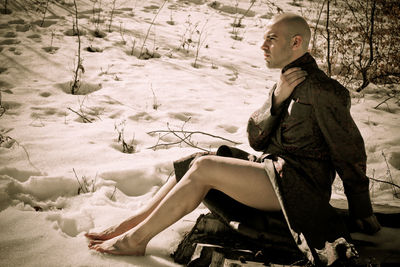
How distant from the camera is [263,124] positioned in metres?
1.97

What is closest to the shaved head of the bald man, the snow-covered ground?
the bald man

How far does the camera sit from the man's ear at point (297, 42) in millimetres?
1874

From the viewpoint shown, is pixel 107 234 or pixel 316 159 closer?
pixel 316 159

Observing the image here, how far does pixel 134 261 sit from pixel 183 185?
54cm

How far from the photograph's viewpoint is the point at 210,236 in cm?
199

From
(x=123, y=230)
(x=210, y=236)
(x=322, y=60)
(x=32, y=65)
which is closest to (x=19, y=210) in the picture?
(x=123, y=230)

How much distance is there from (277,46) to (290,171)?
79 centimetres

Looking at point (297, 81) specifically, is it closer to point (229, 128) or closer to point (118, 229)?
point (118, 229)

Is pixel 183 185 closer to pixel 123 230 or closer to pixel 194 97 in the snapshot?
pixel 123 230

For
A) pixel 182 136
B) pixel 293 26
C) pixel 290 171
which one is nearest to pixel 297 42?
pixel 293 26

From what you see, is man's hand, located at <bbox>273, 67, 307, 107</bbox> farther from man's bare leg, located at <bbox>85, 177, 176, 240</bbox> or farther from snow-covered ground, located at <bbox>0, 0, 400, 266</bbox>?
snow-covered ground, located at <bbox>0, 0, 400, 266</bbox>

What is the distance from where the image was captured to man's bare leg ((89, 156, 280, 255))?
1.80 metres

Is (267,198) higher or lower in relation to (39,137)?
higher

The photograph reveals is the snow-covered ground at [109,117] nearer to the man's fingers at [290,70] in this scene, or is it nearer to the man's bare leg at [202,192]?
the man's bare leg at [202,192]
